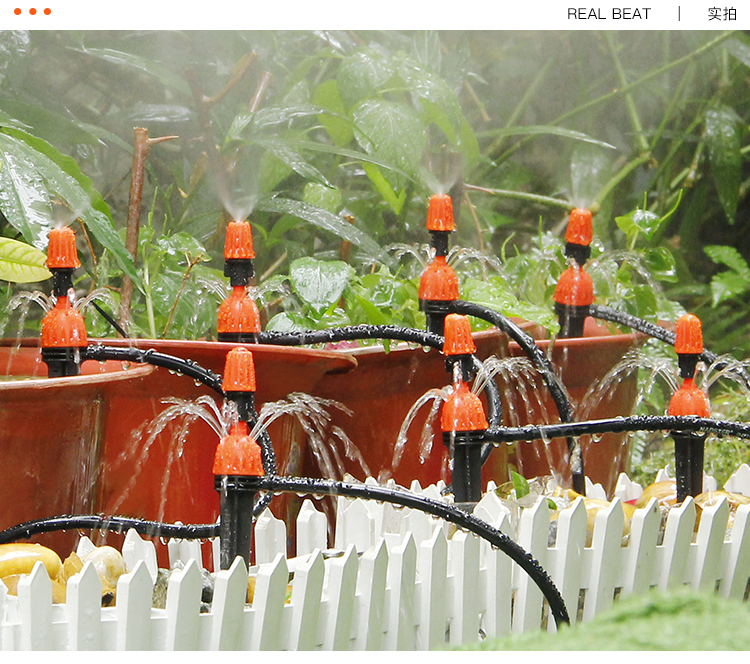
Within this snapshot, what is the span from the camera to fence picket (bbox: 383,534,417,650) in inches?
25.0

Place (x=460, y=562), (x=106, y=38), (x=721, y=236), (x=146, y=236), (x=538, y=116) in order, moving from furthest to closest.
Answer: (x=721, y=236) < (x=538, y=116) < (x=106, y=38) < (x=146, y=236) < (x=460, y=562)

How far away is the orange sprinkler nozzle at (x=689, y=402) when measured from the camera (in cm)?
83

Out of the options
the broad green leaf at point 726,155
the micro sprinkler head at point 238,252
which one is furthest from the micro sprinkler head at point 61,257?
the broad green leaf at point 726,155

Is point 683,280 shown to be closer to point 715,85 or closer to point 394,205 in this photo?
point 715,85

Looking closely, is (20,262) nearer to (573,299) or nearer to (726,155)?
(573,299)

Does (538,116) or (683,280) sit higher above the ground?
(538,116)

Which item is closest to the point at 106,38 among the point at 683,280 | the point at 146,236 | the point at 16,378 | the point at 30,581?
the point at 146,236

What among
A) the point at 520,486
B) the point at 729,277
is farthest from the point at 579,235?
the point at 729,277

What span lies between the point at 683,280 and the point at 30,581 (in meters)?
1.62

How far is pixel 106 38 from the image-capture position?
46.1 inches

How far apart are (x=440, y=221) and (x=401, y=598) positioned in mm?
392

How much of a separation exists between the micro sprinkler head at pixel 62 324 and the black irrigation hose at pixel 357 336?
191 millimetres

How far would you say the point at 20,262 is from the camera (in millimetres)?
788

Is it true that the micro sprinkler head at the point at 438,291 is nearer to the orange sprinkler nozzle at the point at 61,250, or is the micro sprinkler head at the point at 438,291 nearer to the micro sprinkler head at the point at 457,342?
the micro sprinkler head at the point at 457,342
